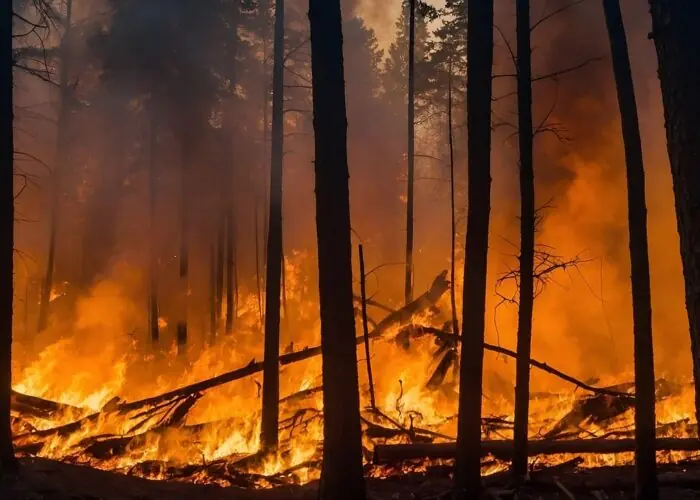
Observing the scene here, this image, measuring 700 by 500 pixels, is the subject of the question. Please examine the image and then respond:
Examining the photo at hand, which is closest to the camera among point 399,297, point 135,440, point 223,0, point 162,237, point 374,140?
point 135,440

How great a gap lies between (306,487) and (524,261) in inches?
184

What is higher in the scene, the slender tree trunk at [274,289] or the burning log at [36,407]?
the slender tree trunk at [274,289]

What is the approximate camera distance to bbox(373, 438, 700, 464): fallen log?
827 cm

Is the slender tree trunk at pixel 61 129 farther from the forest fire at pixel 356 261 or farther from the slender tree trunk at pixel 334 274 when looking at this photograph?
the slender tree trunk at pixel 334 274

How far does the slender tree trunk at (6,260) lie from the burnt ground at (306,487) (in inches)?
20.7

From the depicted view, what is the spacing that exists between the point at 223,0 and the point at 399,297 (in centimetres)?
1559

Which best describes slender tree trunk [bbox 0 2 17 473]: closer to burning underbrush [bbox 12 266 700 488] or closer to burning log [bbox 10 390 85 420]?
burning underbrush [bbox 12 266 700 488]

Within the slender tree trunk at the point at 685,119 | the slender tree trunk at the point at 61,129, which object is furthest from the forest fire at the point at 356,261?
the slender tree trunk at the point at 61,129

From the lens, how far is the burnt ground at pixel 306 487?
22.1ft

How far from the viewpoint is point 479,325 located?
6422 mm

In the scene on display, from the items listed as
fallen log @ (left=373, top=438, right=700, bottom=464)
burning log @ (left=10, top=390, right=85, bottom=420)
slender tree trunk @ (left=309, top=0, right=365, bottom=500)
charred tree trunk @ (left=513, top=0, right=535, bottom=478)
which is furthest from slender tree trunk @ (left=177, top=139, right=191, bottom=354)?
charred tree trunk @ (left=513, top=0, right=535, bottom=478)

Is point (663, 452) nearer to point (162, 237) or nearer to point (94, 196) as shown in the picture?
point (162, 237)

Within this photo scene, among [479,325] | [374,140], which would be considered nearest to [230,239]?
[374,140]

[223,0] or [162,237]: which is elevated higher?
[223,0]
